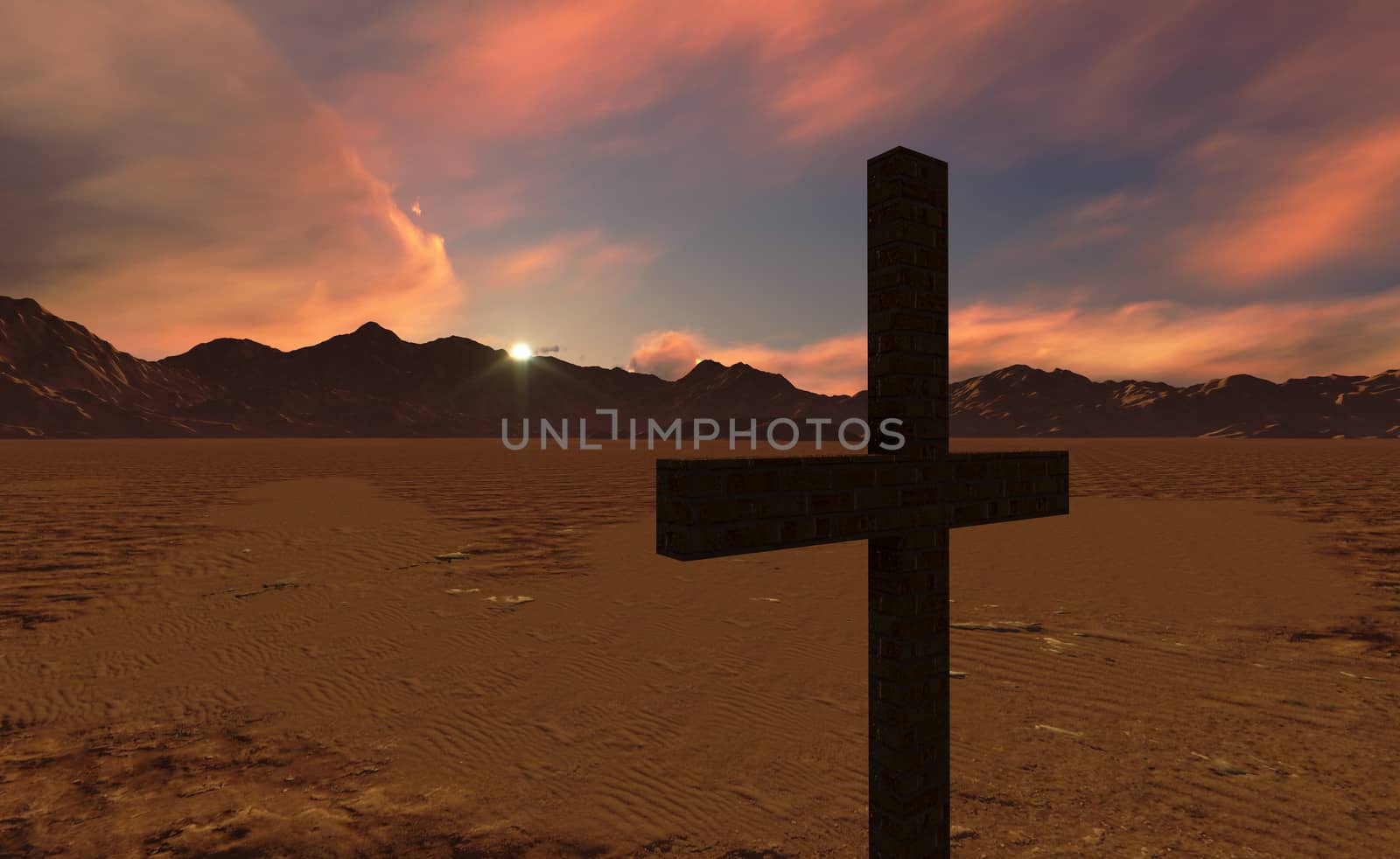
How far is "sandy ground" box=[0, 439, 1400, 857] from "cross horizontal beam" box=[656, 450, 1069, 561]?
2875 millimetres

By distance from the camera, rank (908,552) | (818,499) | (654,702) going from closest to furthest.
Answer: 1. (818,499)
2. (908,552)
3. (654,702)

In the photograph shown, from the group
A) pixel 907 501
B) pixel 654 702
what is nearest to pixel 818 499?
pixel 907 501

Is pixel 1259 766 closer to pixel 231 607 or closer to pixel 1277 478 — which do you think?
pixel 231 607

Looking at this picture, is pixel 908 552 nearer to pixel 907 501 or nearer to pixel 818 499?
pixel 907 501

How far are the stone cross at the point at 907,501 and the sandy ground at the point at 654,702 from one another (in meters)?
1.99

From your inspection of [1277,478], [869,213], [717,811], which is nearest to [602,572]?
[717,811]

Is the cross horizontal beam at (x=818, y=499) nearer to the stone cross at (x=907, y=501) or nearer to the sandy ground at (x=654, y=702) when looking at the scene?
the stone cross at (x=907, y=501)

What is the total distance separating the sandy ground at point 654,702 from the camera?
5.11m

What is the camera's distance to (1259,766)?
18.8 feet

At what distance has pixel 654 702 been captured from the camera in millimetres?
7355

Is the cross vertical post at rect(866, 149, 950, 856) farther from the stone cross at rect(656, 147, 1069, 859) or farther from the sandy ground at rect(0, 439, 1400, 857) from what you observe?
the sandy ground at rect(0, 439, 1400, 857)

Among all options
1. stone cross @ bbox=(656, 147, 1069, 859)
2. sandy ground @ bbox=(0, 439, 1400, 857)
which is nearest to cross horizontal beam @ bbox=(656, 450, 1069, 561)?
stone cross @ bbox=(656, 147, 1069, 859)

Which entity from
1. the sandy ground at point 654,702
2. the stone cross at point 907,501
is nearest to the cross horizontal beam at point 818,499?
the stone cross at point 907,501

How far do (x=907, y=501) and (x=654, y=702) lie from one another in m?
5.09
